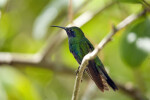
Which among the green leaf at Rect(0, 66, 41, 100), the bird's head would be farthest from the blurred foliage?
the bird's head

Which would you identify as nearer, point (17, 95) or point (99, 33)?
point (17, 95)

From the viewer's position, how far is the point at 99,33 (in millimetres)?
4719

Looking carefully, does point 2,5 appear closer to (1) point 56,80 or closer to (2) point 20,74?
(2) point 20,74

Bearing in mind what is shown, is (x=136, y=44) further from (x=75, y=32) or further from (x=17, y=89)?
(x=17, y=89)

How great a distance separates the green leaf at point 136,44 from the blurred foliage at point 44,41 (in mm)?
327

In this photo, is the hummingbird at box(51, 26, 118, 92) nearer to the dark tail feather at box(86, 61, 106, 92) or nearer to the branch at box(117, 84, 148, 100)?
the dark tail feather at box(86, 61, 106, 92)

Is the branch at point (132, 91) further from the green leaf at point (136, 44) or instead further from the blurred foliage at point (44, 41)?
the green leaf at point (136, 44)

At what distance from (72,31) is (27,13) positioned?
5.36 ft

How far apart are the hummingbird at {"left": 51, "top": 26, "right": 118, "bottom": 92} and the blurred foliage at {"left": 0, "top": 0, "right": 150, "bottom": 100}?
0.95 feet

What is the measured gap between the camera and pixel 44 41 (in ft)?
16.2

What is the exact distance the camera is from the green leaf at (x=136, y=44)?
9.56 feet

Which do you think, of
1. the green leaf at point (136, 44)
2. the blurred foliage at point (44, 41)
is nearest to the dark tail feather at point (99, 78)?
the green leaf at point (136, 44)

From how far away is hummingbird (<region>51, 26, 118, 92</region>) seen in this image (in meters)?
2.59

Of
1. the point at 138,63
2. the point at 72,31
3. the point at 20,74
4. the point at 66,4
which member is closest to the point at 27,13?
the point at 20,74
